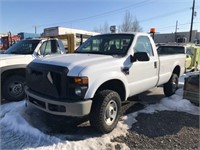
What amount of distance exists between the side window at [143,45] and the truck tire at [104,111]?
54.8 inches

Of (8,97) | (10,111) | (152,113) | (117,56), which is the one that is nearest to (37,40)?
(8,97)

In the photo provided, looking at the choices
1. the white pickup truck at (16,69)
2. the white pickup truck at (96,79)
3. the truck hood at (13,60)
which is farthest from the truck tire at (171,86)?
the truck hood at (13,60)

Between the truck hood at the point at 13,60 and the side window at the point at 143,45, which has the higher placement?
the side window at the point at 143,45

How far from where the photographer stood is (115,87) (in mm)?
4426

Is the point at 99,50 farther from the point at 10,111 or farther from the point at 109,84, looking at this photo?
the point at 10,111

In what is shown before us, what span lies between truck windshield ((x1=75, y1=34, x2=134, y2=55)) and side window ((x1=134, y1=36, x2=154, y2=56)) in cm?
21

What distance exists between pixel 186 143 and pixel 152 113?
146 centimetres

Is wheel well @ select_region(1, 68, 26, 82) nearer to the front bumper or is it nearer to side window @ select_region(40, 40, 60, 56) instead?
side window @ select_region(40, 40, 60, 56)

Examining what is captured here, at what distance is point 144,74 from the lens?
5.01 metres

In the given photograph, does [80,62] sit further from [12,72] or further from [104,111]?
[12,72]

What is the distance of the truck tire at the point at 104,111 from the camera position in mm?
3805

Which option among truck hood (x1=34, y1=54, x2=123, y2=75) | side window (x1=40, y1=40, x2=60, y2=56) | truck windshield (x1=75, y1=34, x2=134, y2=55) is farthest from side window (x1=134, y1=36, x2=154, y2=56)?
side window (x1=40, y1=40, x2=60, y2=56)

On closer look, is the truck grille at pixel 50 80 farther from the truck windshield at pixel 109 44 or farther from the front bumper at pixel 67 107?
the truck windshield at pixel 109 44

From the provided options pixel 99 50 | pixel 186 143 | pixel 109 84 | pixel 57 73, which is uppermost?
pixel 99 50
